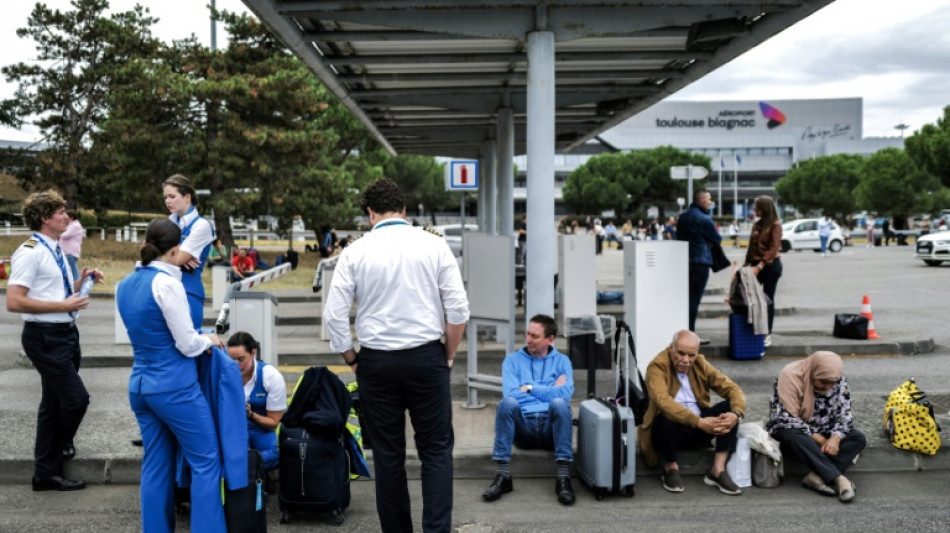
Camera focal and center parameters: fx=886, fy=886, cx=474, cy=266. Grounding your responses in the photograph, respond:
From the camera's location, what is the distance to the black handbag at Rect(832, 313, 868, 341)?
11820 mm

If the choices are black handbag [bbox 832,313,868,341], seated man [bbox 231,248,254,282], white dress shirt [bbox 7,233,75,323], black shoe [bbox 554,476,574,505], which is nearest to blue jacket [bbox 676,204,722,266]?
black handbag [bbox 832,313,868,341]

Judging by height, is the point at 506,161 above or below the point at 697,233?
above

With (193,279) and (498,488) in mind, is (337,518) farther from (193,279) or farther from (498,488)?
(193,279)

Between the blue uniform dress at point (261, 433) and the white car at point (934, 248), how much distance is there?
27.1m

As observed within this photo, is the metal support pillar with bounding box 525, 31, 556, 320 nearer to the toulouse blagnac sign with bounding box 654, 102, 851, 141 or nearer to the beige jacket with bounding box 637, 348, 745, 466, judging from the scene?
the beige jacket with bounding box 637, 348, 745, 466

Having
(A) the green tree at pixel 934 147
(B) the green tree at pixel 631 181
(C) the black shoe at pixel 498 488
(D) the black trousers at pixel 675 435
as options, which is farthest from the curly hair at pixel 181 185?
(B) the green tree at pixel 631 181

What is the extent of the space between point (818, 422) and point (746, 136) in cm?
12234

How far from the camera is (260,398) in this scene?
596cm

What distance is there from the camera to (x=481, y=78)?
1195cm

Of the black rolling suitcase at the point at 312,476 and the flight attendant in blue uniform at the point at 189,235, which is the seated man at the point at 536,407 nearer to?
the black rolling suitcase at the point at 312,476

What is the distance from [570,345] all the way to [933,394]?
4.00 m

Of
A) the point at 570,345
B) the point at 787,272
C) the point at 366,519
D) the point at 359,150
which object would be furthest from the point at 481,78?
the point at 359,150

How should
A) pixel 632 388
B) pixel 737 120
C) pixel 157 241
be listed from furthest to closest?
pixel 737 120 < pixel 632 388 < pixel 157 241

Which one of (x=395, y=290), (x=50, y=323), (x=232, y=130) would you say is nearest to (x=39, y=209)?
(x=50, y=323)
